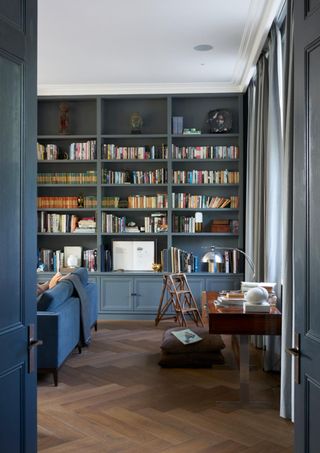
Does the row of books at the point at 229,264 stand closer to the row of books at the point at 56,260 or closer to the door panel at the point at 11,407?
the row of books at the point at 56,260

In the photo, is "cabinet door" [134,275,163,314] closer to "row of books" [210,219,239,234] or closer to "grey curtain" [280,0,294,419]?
"row of books" [210,219,239,234]

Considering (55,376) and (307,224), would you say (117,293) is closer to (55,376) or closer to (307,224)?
(55,376)

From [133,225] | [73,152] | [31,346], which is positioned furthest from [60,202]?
[31,346]

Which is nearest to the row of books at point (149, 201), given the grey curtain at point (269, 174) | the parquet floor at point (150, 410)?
the grey curtain at point (269, 174)

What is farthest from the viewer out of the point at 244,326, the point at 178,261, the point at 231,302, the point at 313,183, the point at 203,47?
the point at 178,261

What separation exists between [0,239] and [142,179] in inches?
229

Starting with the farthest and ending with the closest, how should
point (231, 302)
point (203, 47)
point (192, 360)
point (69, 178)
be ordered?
point (69, 178)
point (203, 47)
point (192, 360)
point (231, 302)

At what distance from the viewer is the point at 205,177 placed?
7.86 meters

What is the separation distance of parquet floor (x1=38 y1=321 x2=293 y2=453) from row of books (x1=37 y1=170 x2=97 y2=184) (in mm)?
2899

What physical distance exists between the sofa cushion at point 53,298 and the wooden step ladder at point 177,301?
2052 millimetres

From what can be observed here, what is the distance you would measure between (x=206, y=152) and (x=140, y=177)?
991 millimetres

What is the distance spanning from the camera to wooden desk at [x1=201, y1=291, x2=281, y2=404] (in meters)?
4.25

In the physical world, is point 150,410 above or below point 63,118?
below

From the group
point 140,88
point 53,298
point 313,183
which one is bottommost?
point 53,298
